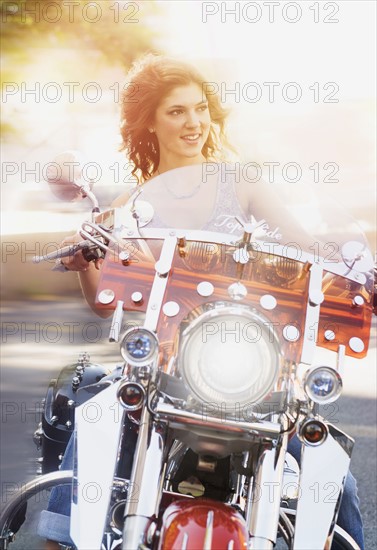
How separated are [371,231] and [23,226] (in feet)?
4.65

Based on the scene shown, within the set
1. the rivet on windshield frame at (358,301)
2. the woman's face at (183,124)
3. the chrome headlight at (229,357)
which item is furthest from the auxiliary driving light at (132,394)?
the woman's face at (183,124)

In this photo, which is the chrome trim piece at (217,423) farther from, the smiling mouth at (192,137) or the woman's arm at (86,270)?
the smiling mouth at (192,137)

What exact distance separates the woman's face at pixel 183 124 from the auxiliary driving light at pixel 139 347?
0.88 meters

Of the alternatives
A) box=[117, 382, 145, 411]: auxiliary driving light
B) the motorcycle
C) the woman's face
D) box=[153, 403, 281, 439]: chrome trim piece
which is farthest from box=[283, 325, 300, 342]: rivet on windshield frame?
the woman's face

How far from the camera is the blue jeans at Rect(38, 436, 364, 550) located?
8.31ft

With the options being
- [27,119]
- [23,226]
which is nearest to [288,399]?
[23,226]

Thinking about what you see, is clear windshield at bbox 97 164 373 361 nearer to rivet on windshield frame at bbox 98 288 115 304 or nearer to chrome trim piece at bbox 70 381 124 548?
rivet on windshield frame at bbox 98 288 115 304

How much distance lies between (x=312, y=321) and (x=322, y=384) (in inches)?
8.6

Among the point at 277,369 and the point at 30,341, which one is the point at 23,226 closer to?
the point at 277,369

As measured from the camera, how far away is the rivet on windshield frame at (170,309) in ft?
7.16

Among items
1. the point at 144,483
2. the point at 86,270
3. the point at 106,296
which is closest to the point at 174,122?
the point at 86,270

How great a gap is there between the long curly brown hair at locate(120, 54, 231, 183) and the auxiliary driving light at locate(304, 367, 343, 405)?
0.99 metres

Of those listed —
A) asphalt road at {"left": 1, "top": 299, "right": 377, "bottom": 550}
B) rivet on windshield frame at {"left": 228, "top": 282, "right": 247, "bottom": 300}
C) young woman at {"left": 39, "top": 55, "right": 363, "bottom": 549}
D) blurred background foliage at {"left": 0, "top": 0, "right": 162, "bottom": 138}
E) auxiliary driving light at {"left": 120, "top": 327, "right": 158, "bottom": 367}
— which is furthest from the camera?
asphalt road at {"left": 1, "top": 299, "right": 377, "bottom": 550}

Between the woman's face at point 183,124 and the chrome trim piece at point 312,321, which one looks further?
the woman's face at point 183,124
